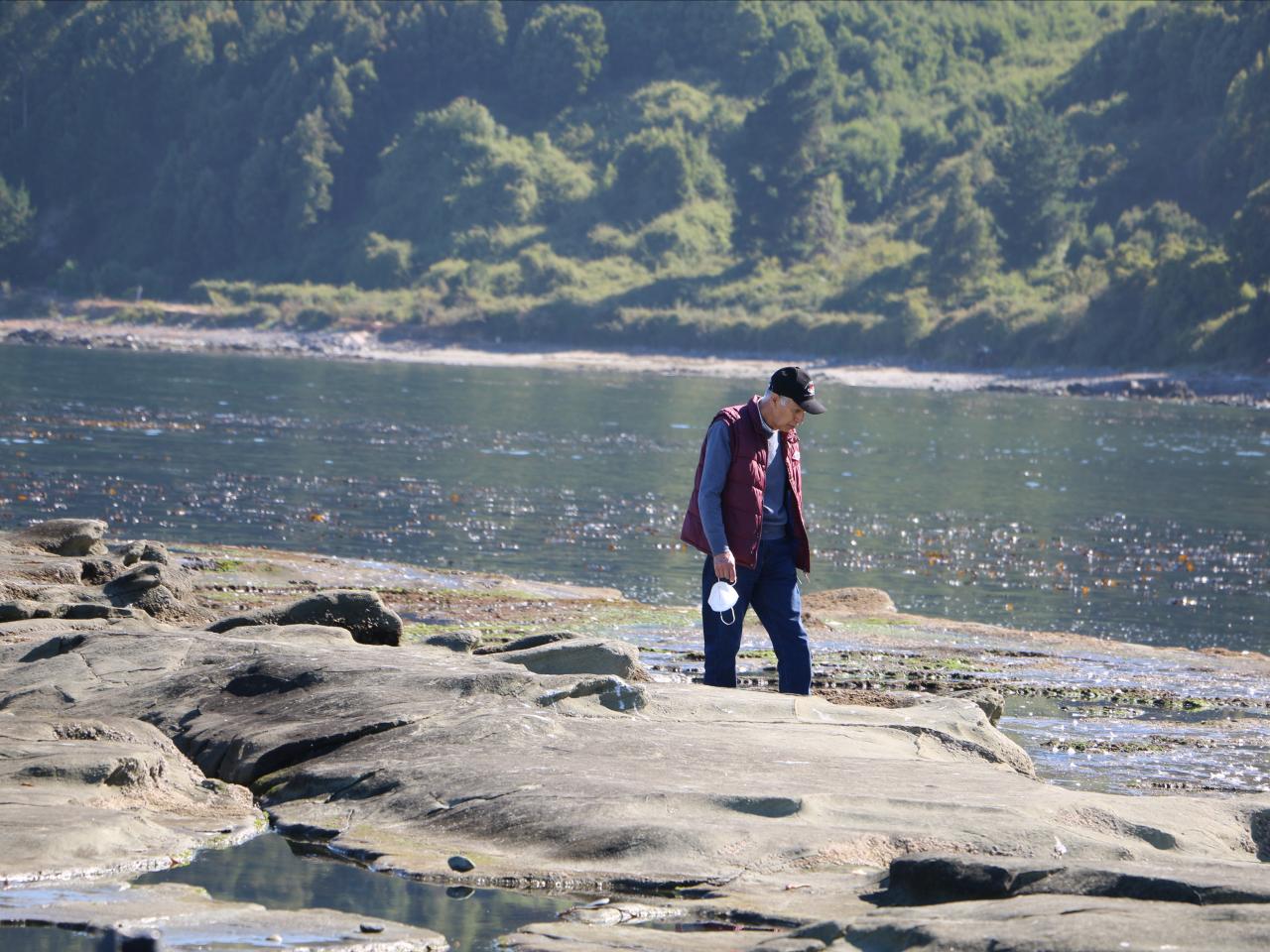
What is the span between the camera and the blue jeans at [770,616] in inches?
444

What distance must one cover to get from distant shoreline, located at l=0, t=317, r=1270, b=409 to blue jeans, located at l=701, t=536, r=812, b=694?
6937cm

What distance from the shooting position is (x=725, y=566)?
10.7 m

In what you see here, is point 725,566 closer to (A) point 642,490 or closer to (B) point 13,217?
(A) point 642,490

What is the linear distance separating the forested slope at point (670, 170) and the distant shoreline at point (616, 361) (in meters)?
1.95

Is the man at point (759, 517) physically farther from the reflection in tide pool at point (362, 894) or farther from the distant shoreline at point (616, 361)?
the distant shoreline at point (616, 361)

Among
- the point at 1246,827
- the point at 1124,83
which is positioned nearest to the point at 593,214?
the point at 1124,83

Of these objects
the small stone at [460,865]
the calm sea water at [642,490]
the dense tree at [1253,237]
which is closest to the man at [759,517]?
the small stone at [460,865]

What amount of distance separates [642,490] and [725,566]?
2628 centimetres

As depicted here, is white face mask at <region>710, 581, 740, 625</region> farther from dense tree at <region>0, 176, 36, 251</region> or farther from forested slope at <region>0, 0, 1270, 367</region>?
dense tree at <region>0, 176, 36, 251</region>

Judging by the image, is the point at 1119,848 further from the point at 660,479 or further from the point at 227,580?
the point at 660,479

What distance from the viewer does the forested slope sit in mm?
100312

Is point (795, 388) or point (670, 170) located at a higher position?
point (670, 170)

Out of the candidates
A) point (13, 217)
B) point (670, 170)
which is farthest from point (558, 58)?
point (13, 217)

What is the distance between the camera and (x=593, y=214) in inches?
4906
